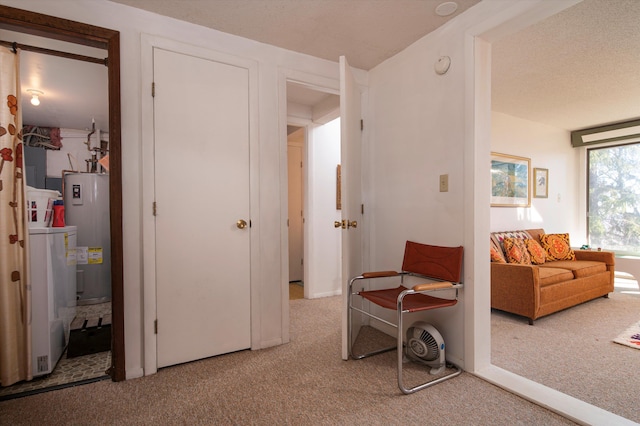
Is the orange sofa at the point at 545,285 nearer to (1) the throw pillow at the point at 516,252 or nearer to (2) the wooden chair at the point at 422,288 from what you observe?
(1) the throw pillow at the point at 516,252

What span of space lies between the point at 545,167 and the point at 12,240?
20.2ft

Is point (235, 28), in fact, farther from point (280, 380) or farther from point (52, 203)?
point (280, 380)

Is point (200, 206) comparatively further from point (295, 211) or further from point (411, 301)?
point (295, 211)

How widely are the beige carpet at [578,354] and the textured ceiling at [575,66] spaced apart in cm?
236

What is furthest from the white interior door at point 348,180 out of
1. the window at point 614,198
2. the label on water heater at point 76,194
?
the window at point 614,198

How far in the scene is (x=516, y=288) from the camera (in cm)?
310

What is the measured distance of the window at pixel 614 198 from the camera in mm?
4914

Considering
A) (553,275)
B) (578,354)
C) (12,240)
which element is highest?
(12,240)

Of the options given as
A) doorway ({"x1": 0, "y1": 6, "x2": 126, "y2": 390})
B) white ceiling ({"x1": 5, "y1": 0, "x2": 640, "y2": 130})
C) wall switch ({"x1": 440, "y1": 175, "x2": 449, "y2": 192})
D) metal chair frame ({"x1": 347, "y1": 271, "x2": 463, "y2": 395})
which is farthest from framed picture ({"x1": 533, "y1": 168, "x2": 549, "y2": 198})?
doorway ({"x1": 0, "y1": 6, "x2": 126, "y2": 390})

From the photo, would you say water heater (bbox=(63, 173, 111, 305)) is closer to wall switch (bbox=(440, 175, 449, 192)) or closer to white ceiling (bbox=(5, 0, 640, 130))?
white ceiling (bbox=(5, 0, 640, 130))

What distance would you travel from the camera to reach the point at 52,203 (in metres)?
2.36

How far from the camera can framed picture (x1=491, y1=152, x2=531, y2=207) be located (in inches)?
168

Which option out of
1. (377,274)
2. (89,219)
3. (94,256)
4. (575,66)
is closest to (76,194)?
(89,219)

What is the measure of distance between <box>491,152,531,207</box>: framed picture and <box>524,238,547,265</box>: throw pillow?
0.60 meters
